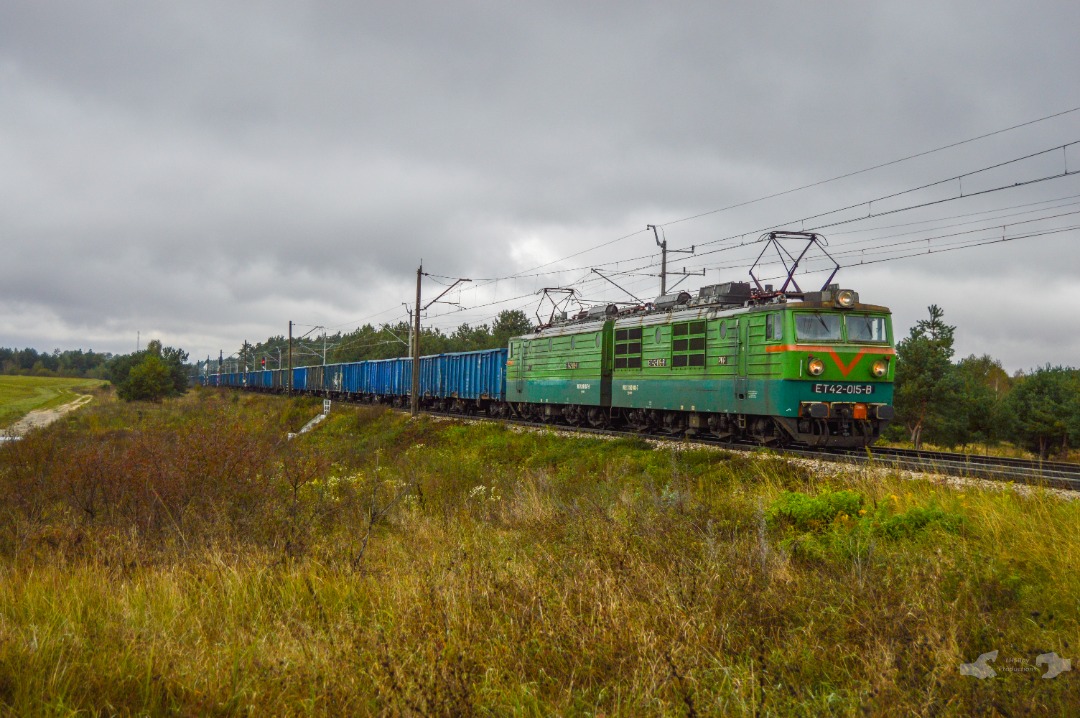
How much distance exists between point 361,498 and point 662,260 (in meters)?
19.4

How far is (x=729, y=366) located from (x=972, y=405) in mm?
42936

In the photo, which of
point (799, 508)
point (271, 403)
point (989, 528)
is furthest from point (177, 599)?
point (271, 403)

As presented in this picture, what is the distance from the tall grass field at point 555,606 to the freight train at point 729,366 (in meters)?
4.26

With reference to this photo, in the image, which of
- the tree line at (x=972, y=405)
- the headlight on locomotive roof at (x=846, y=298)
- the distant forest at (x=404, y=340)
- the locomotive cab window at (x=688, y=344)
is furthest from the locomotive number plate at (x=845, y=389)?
the distant forest at (x=404, y=340)

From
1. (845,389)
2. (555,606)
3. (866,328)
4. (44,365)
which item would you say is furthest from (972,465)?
(44,365)

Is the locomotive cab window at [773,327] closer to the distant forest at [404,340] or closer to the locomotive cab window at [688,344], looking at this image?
the locomotive cab window at [688,344]

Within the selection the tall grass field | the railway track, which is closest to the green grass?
the tall grass field

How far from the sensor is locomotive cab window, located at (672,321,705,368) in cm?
1720

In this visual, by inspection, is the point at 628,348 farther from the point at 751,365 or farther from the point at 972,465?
the point at 972,465

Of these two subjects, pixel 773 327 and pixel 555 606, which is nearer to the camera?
pixel 555 606

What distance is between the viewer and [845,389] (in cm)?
1477

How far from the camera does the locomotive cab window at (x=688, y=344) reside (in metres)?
17.2

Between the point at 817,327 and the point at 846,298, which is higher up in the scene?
the point at 846,298

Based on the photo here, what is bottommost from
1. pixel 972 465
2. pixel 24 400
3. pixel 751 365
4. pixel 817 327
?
pixel 972 465
